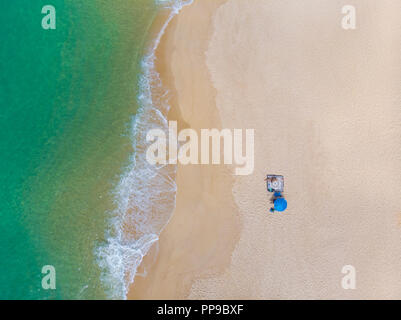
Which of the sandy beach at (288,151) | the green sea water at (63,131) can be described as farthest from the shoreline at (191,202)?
the green sea water at (63,131)

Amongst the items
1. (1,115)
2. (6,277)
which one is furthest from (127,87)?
(6,277)

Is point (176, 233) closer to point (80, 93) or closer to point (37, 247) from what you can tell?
point (37, 247)
